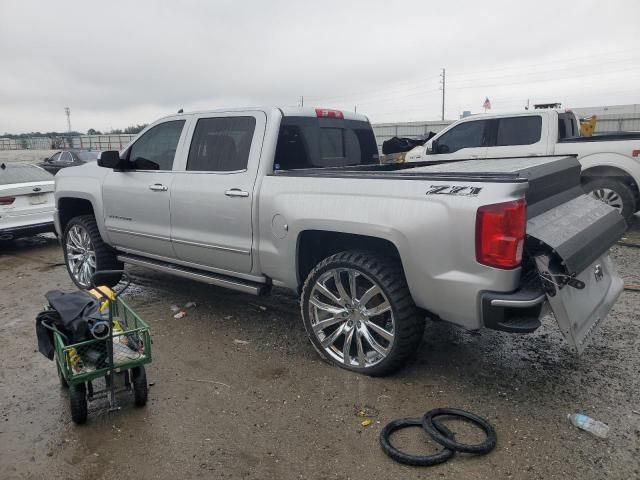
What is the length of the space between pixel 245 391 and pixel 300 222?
4.14ft

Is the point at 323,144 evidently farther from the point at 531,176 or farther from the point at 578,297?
the point at 578,297

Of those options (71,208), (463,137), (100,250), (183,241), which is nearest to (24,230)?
(71,208)

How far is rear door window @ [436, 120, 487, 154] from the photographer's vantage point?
30.4ft

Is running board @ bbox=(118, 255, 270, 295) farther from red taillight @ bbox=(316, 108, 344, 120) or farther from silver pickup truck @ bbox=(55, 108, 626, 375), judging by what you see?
red taillight @ bbox=(316, 108, 344, 120)

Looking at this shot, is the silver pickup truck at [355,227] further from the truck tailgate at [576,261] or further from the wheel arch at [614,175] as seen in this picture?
the wheel arch at [614,175]

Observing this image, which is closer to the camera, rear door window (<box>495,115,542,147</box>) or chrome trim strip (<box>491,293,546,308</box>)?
chrome trim strip (<box>491,293,546,308</box>)

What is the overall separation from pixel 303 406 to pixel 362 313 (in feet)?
2.48

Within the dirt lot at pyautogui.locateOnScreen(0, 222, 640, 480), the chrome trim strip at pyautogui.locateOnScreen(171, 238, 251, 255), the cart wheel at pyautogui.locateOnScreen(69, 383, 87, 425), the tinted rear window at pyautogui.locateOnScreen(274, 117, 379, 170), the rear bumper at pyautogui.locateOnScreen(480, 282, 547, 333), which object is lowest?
the dirt lot at pyautogui.locateOnScreen(0, 222, 640, 480)

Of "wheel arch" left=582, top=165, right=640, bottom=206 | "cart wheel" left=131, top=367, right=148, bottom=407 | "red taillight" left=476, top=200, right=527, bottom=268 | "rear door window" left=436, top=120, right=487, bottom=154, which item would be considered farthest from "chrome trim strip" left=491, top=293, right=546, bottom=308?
"rear door window" left=436, top=120, right=487, bottom=154

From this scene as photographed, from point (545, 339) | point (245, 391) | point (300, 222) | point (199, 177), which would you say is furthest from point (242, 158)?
point (545, 339)

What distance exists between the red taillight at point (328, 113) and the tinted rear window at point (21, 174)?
6130mm

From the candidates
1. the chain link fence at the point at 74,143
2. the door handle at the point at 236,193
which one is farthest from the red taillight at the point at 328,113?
the chain link fence at the point at 74,143

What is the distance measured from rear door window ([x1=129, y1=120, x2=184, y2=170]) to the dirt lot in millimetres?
1546

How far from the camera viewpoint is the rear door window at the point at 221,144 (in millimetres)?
4352
